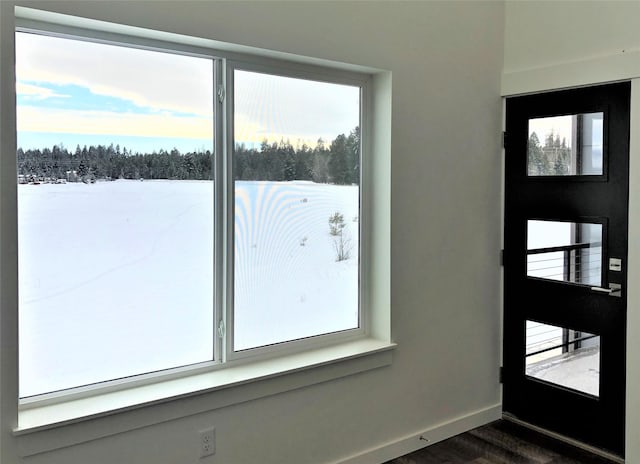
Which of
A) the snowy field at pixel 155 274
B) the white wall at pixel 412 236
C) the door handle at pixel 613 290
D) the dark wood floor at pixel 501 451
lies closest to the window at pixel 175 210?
the snowy field at pixel 155 274

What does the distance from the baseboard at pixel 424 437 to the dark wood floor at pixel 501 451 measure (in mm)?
33

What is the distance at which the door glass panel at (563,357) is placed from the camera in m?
3.28

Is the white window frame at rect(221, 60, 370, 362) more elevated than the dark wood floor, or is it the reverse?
the white window frame at rect(221, 60, 370, 362)

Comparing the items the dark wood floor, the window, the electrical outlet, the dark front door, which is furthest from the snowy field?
the dark front door

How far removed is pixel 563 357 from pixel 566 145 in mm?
1251

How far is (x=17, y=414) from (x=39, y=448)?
0.15 meters

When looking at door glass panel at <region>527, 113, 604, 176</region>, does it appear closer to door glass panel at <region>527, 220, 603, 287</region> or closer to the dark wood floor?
door glass panel at <region>527, 220, 603, 287</region>

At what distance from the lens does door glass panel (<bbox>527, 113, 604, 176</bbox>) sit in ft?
10.6

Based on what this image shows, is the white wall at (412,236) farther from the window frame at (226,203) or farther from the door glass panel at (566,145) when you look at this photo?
the door glass panel at (566,145)

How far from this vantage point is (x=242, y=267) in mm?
2725

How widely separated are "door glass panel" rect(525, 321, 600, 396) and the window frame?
3.43ft

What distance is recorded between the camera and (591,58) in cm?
319

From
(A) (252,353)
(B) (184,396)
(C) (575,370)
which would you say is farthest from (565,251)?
(B) (184,396)

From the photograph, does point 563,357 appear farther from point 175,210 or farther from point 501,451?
point 175,210
